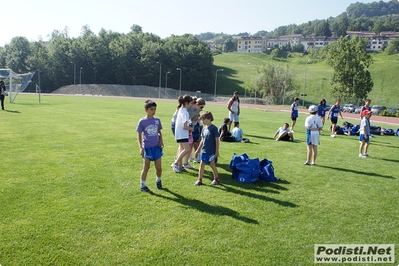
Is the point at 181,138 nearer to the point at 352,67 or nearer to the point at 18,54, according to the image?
the point at 352,67

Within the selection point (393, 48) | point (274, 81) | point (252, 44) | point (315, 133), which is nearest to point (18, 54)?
A: point (274, 81)

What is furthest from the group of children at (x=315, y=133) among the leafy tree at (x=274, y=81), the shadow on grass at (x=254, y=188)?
the leafy tree at (x=274, y=81)

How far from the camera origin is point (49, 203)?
228 inches

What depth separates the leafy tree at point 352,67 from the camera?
196 ft

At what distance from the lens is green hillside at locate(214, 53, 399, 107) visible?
8162 centimetres

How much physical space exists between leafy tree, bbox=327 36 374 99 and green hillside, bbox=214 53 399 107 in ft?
16.6

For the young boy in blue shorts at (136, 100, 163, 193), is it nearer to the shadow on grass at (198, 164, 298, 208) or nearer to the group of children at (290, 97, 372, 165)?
the shadow on grass at (198, 164, 298, 208)

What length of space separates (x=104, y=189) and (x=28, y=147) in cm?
520

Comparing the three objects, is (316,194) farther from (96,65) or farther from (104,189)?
(96,65)

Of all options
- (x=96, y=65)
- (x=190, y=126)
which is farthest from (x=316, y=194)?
(x=96, y=65)

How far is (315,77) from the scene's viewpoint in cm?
9925

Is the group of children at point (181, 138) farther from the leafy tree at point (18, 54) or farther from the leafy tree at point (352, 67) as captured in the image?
the leafy tree at point (18, 54)

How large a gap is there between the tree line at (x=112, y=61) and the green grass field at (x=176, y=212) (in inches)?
3188

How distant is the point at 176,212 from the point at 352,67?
63.0m
